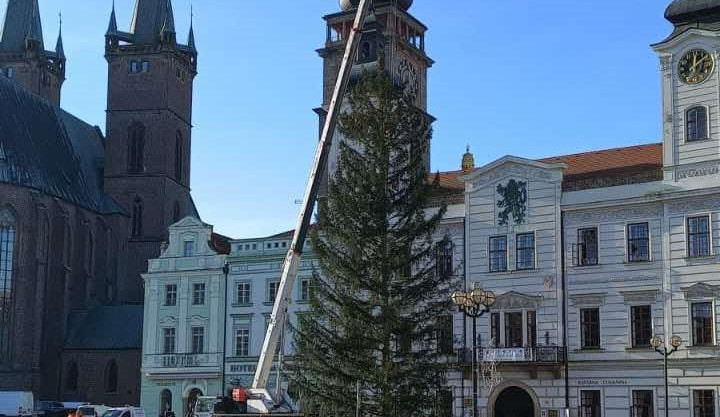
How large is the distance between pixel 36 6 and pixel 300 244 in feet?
247

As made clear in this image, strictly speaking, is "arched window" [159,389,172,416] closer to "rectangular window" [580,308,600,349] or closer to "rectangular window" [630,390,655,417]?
"rectangular window" [580,308,600,349]

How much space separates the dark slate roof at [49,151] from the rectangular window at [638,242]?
47300mm

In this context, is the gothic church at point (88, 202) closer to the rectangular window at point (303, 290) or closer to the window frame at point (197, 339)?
the window frame at point (197, 339)

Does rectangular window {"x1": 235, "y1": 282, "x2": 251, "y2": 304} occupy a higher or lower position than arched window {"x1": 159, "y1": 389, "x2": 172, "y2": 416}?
higher

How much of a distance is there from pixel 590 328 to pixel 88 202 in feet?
169

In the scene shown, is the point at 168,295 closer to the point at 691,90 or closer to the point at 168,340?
the point at 168,340

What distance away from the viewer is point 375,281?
40.2 meters

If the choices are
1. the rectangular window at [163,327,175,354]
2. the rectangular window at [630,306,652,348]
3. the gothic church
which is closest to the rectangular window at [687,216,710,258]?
the rectangular window at [630,306,652,348]

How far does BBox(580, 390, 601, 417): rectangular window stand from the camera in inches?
1873

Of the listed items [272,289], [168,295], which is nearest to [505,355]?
[272,289]

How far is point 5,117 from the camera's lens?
83.9 m

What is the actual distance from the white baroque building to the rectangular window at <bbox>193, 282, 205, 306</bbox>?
14.9 m

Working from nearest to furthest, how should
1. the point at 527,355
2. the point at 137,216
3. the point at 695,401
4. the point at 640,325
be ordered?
the point at 695,401, the point at 640,325, the point at 527,355, the point at 137,216

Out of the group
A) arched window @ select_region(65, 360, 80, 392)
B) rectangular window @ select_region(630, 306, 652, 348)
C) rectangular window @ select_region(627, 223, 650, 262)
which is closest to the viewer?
rectangular window @ select_region(630, 306, 652, 348)
